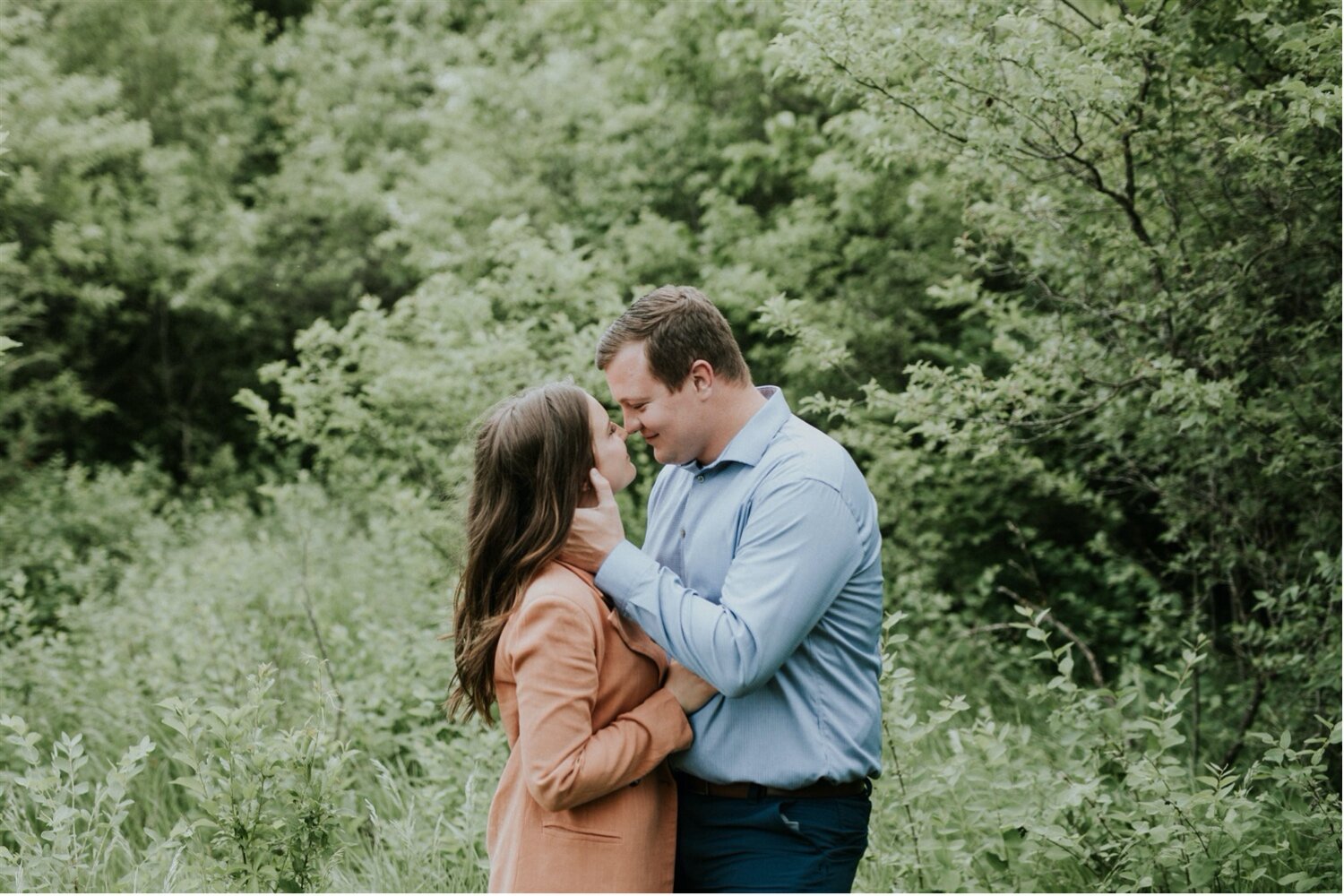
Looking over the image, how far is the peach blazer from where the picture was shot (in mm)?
2184

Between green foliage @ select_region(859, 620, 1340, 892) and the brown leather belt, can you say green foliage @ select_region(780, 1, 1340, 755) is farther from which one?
the brown leather belt

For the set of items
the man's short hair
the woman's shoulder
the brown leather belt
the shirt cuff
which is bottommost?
the brown leather belt

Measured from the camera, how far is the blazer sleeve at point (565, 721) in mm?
2170

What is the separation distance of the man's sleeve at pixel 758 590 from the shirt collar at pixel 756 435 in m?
0.17

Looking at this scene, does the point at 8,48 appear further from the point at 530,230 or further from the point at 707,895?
the point at 707,895

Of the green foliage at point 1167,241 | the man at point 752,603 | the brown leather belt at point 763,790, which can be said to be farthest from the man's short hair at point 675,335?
the green foliage at point 1167,241

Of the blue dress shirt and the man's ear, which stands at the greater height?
the man's ear

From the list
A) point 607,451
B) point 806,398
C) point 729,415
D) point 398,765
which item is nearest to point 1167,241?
point 806,398

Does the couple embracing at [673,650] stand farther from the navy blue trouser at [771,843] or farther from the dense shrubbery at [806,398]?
the dense shrubbery at [806,398]

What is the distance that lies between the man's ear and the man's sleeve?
34cm

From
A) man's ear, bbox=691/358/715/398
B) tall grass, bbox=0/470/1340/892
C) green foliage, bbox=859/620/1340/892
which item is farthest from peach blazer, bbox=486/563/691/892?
green foliage, bbox=859/620/1340/892

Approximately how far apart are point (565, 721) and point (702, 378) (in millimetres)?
857

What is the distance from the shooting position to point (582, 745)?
2.19 meters

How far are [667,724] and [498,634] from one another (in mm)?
404
